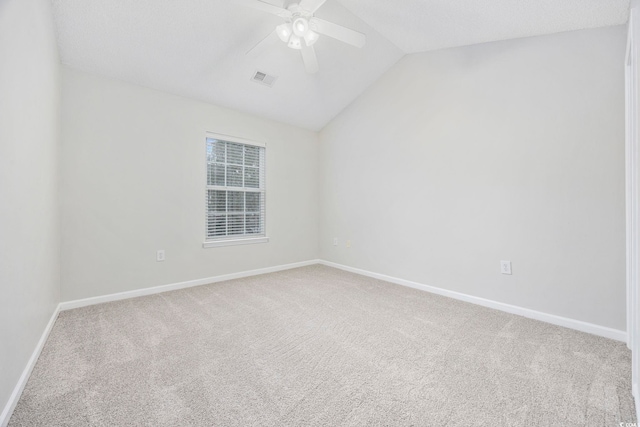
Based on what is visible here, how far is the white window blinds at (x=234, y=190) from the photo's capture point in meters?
3.53

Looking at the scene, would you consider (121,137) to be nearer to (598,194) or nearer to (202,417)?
(202,417)

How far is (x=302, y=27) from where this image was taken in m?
2.19

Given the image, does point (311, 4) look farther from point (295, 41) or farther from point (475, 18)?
point (475, 18)

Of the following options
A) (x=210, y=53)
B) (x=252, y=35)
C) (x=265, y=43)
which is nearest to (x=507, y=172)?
(x=265, y=43)

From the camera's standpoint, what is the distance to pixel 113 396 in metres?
1.40

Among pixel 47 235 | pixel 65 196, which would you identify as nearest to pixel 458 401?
pixel 47 235

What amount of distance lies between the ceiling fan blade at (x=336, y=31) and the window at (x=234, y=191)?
73.4 inches

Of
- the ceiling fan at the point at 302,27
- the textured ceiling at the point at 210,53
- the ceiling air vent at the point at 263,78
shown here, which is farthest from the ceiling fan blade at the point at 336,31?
the ceiling air vent at the point at 263,78

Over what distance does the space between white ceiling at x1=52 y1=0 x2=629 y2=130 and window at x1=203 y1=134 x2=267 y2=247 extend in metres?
0.56

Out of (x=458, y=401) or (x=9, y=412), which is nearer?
(x=9, y=412)

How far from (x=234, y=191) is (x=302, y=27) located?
217cm

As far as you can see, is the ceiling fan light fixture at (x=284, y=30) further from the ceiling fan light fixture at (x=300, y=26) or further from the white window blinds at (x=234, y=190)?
the white window blinds at (x=234, y=190)

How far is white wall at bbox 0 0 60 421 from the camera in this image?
1.23 metres

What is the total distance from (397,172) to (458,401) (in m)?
2.51
